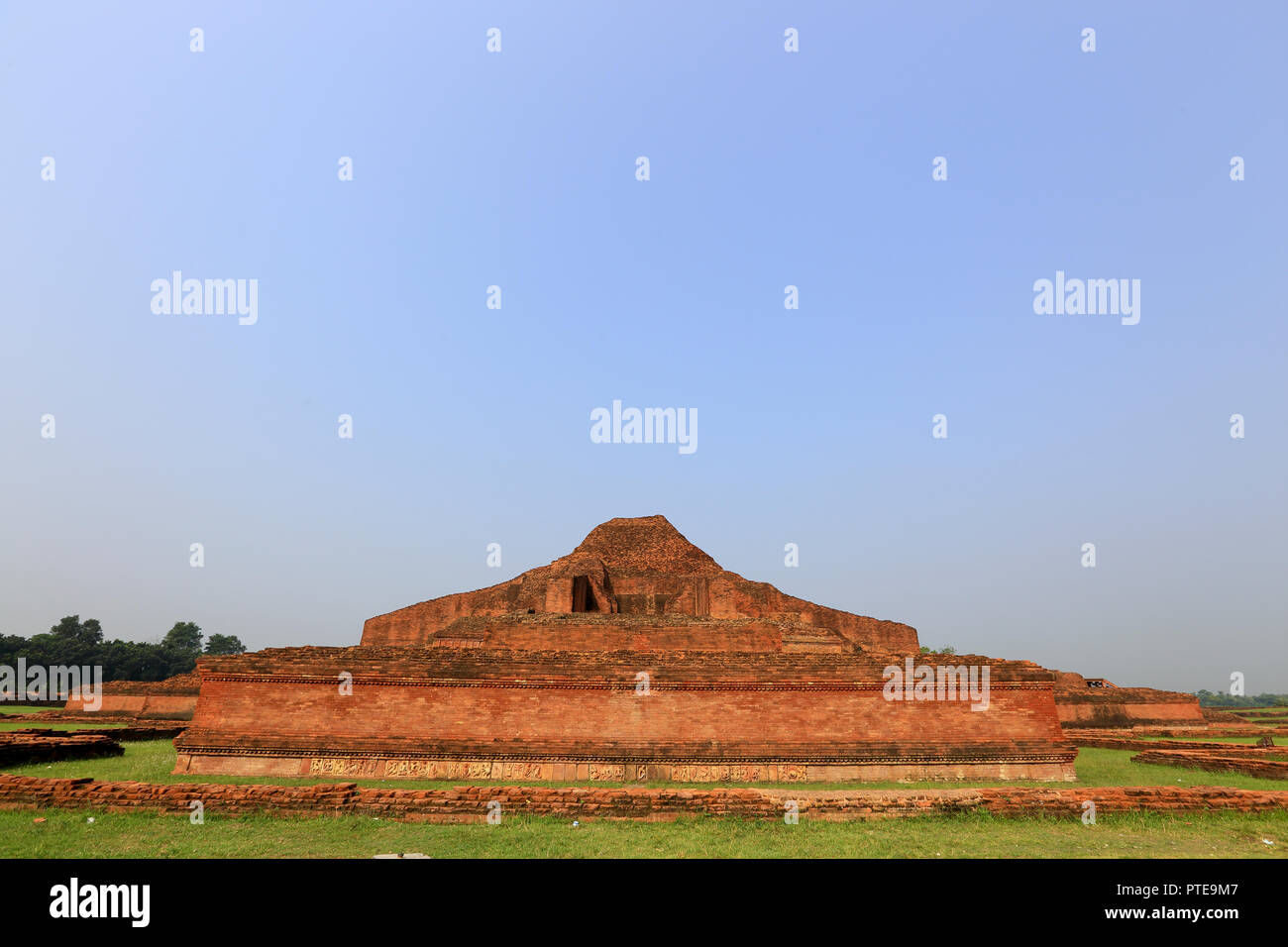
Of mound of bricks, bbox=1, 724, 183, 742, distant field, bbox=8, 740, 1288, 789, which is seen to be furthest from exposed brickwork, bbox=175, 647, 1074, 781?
mound of bricks, bbox=1, 724, 183, 742

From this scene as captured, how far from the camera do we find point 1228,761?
14297 mm

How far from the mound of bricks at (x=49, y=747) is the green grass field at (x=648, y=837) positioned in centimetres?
715

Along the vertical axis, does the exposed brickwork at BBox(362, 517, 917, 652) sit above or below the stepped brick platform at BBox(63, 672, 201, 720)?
above

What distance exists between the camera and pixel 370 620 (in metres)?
34.8

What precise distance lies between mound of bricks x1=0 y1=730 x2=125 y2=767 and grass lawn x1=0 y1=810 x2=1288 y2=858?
7.17 m

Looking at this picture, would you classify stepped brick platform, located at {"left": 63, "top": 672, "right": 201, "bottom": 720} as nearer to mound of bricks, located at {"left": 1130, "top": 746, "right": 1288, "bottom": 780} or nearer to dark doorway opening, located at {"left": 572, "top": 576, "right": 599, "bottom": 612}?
dark doorway opening, located at {"left": 572, "top": 576, "right": 599, "bottom": 612}

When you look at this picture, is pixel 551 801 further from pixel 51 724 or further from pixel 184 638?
pixel 184 638

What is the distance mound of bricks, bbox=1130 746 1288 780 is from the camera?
13.5 metres

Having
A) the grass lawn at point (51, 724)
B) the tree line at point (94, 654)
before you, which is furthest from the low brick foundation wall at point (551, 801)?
the tree line at point (94, 654)

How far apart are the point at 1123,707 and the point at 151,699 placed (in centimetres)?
4136
